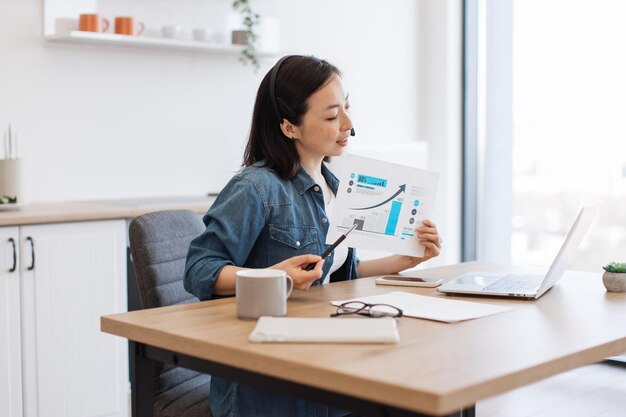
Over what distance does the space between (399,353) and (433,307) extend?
1.33ft

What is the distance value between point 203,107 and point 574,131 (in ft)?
6.44

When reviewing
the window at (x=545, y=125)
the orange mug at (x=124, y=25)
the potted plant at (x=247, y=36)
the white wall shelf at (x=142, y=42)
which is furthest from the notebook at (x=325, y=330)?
the window at (x=545, y=125)

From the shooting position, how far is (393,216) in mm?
1922

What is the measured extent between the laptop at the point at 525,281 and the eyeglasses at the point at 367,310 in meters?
0.26

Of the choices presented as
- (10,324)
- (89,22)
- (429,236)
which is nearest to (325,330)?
(429,236)

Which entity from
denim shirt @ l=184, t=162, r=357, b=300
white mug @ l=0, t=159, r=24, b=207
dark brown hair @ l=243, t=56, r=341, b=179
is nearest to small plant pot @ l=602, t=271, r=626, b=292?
denim shirt @ l=184, t=162, r=357, b=300

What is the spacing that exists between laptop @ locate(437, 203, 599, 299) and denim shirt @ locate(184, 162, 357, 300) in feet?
1.10

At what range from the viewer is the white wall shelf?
3344 millimetres

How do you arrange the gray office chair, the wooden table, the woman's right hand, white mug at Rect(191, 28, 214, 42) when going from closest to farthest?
the wooden table
the woman's right hand
the gray office chair
white mug at Rect(191, 28, 214, 42)

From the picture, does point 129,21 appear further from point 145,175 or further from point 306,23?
point 306,23

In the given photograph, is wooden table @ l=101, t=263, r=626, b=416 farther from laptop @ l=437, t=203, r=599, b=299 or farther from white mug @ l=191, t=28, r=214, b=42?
white mug @ l=191, t=28, r=214, b=42

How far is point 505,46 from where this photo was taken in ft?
16.0

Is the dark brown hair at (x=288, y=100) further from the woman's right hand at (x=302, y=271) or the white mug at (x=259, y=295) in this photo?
the white mug at (x=259, y=295)

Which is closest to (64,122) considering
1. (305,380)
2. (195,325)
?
(195,325)
